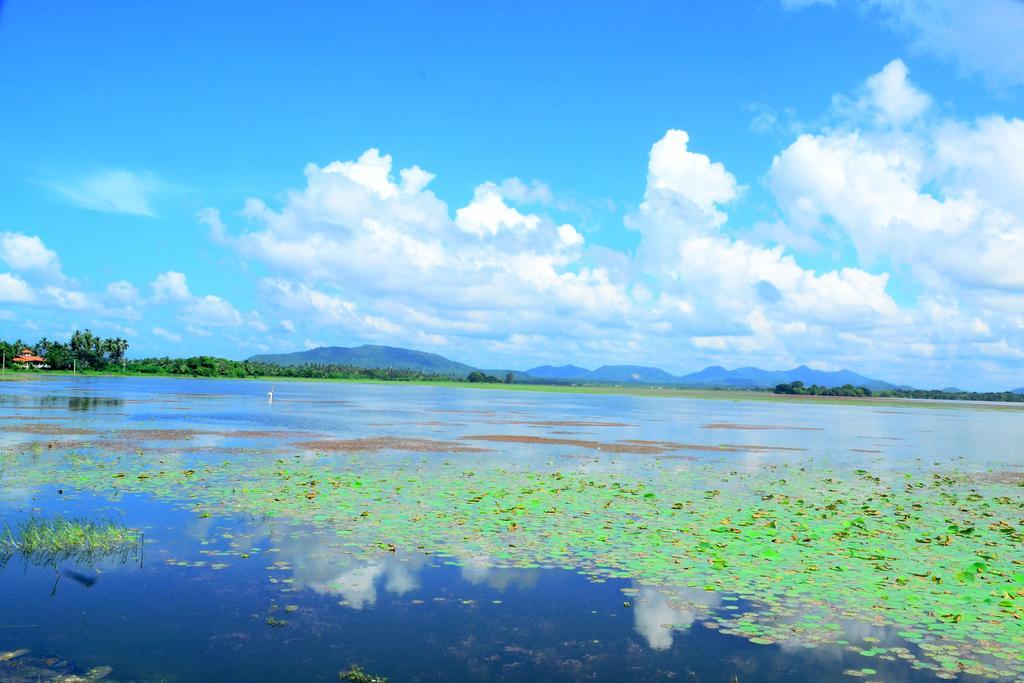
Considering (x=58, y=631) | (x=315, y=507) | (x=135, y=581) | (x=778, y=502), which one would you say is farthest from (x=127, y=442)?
(x=778, y=502)

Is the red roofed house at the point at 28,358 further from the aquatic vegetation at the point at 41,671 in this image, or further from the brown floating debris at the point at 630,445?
the aquatic vegetation at the point at 41,671

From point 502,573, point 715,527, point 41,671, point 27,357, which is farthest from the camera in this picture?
point 27,357

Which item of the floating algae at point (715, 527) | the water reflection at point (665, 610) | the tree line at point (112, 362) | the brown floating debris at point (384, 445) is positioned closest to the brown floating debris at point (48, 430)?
the brown floating debris at point (384, 445)

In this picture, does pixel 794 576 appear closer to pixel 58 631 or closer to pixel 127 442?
pixel 58 631

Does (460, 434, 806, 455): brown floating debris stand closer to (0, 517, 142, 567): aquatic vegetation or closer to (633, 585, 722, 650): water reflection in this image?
(633, 585, 722, 650): water reflection

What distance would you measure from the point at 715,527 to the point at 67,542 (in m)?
11.9

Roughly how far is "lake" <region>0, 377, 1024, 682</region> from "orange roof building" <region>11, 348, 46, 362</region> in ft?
473

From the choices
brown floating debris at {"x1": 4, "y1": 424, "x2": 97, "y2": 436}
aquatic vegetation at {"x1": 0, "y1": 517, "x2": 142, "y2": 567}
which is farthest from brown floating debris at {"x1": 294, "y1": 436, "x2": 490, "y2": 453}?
aquatic vegetation at {"x1": 0, "y1": 517, "x2": 142, "y2": 567}

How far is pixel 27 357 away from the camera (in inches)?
5768

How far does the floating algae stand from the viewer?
9594mm

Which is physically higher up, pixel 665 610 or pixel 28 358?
pixel 28 358

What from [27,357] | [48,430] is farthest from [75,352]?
[48,430]

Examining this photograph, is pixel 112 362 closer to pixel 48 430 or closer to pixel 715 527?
pixel 48 430

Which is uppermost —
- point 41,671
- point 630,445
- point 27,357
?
point 27,357
